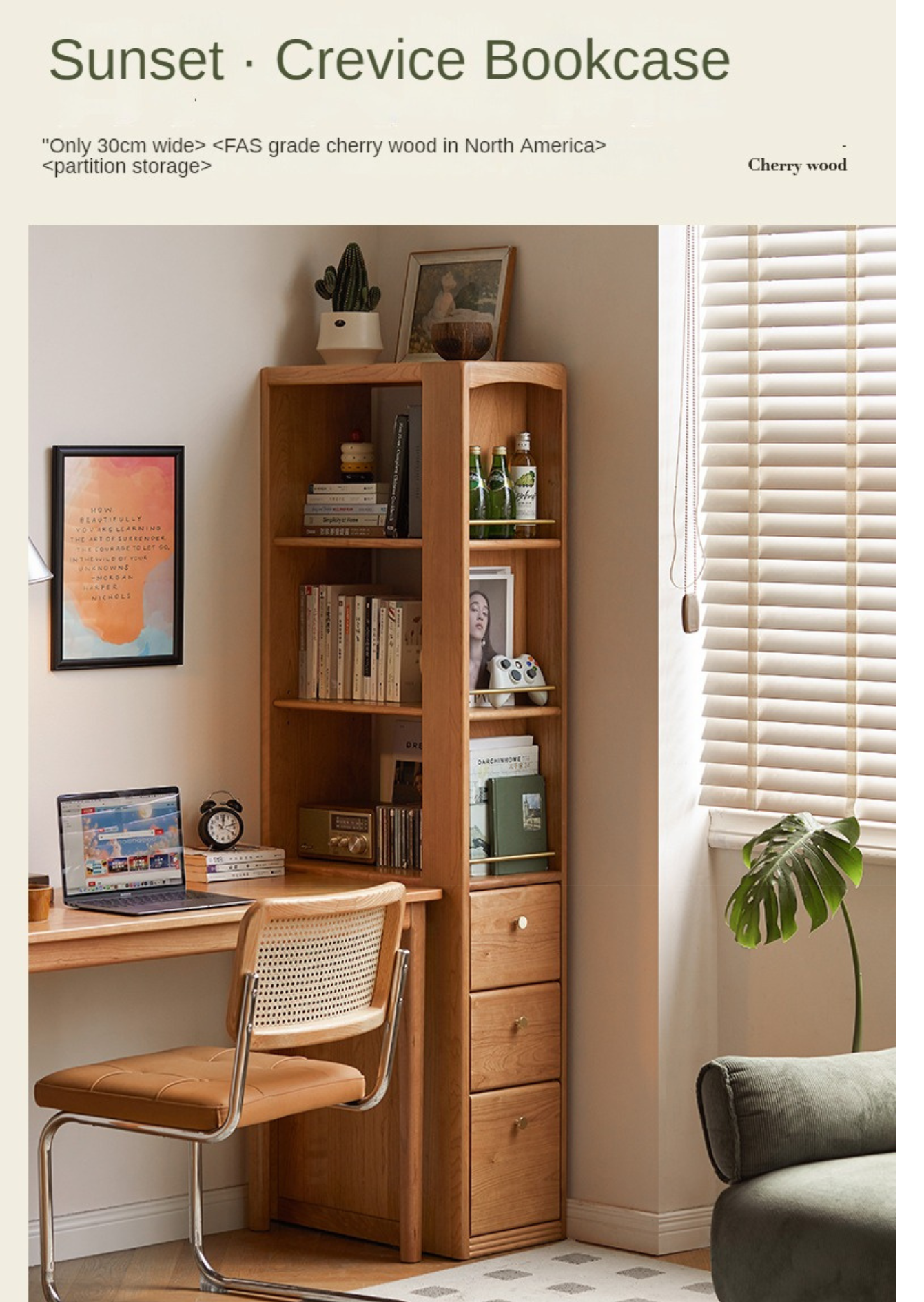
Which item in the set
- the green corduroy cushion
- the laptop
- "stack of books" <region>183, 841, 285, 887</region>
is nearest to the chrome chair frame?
the laptop

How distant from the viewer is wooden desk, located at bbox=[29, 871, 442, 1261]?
3385 mm

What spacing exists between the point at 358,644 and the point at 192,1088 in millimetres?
1159

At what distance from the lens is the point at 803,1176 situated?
9.20 feet

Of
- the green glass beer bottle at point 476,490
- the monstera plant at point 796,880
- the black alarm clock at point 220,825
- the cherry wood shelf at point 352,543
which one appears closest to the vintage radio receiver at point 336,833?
the black alarm clock at point 220,825

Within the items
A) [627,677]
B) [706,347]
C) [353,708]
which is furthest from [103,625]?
[706,347]

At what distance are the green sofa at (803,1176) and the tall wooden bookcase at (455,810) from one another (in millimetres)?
1042

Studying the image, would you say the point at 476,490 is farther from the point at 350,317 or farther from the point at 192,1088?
the point at 192,1088

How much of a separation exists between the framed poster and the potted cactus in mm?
430

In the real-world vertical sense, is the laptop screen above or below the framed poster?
below

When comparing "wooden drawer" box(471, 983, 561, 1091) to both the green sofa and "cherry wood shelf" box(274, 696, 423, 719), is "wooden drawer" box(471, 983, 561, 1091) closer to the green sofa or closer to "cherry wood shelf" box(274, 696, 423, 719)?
"cherry wood shelf" box(274, 696, 423, 719)

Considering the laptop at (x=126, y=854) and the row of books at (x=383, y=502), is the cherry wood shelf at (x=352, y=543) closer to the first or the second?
the row of books at (x=383, y=502)

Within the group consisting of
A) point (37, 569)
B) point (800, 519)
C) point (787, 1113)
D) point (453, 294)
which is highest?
point (453, 294)

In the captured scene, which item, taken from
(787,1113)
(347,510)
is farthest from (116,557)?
(787,1113)

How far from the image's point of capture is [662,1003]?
395cm
